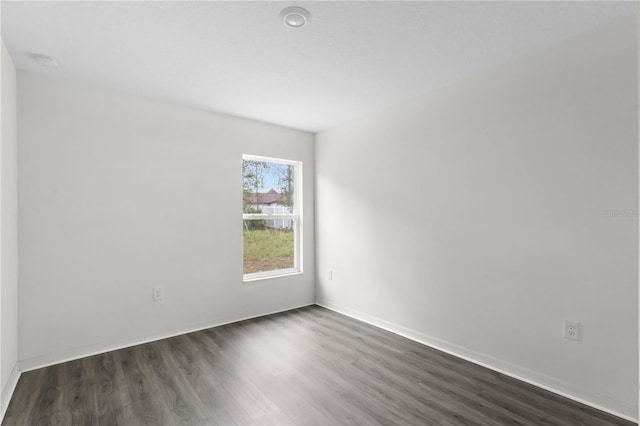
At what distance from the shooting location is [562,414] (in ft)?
6.55

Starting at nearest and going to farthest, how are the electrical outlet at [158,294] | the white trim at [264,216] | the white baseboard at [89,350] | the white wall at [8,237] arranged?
the white wall at [8,237], the white baseboard at [89,350], the electrical outlet at [158,294], the white trim at [264,216]

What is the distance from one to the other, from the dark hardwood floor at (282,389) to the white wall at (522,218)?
0.29m

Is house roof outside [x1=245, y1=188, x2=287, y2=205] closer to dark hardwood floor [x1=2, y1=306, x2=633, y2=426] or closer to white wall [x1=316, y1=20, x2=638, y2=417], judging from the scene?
white wall [x1=316, y1=20, x2=638, y2=417]

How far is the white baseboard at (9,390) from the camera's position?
6.69ft

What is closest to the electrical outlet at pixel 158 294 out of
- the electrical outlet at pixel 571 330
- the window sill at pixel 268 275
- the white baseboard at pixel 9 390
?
the window sill at pixel 268 275

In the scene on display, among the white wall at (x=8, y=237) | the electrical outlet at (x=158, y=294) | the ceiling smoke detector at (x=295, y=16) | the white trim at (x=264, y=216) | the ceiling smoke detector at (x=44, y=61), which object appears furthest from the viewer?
the white trim at (x=264, y=216)

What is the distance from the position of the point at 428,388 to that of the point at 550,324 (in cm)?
97

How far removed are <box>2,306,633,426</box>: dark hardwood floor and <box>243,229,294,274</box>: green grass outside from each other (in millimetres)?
1094

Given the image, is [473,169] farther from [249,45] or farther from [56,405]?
[56,405]

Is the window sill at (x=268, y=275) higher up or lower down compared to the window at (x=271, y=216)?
lower down

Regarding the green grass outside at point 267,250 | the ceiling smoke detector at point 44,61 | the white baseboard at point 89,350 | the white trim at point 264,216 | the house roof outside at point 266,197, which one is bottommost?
the white baseboard at point 89,350

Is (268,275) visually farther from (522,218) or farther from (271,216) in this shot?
(522,218)

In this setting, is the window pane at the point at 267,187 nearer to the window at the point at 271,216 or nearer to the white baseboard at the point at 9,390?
the window at the point at 271,216

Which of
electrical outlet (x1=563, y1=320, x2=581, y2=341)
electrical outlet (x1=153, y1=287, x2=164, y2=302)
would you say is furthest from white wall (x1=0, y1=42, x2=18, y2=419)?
electrical outlet (x1=563, y1=320, x2=581, y2=341)
